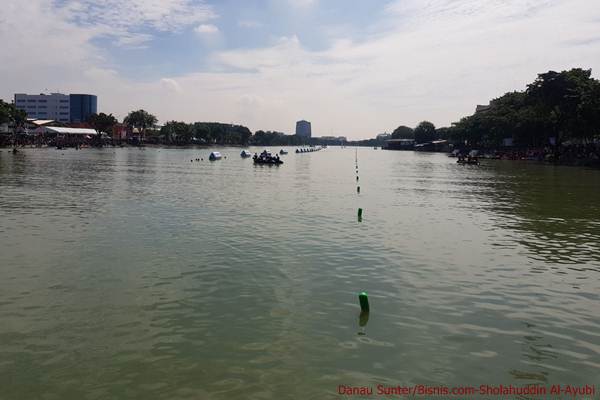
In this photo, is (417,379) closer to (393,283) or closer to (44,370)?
(393,283)

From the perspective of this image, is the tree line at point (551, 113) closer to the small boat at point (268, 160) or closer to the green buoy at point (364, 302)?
the small boat at point (268, 160)

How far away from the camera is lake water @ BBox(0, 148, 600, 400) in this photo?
976 cm

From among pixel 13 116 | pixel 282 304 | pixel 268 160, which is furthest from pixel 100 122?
pixel 282 304

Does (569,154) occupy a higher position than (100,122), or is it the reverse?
(100,122)

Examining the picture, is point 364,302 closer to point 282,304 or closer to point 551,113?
point 282,304

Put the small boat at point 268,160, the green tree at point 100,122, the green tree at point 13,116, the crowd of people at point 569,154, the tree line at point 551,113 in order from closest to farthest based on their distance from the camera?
1. the tree line at point 551,113
2. the small boat at point 268,160
3. the crowd of people at point 569,154
4. the green tree at point 13,116
5. the green tree at point 100,122

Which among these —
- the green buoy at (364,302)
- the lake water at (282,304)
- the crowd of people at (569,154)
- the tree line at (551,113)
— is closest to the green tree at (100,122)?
the tree line at (551,113)

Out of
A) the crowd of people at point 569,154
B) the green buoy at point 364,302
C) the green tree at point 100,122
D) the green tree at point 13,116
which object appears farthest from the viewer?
the green tree at point 100,122

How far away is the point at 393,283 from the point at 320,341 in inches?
214

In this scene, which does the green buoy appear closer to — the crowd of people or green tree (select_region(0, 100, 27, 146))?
the crowd of people

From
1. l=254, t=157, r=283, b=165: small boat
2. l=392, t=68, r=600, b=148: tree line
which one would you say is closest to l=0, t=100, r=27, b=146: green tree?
l=254, t=157, r=283, b=165: small boat

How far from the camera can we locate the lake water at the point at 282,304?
9758 mm

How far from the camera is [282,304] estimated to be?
13.8 meters

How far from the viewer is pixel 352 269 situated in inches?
695
